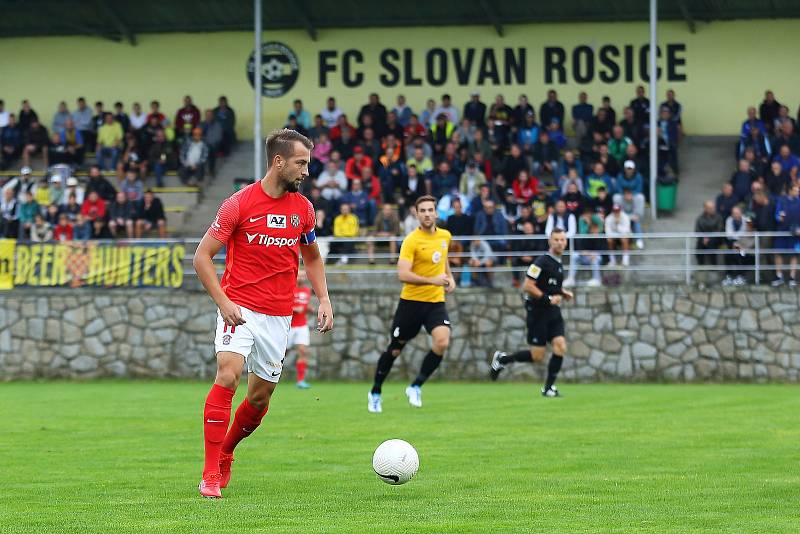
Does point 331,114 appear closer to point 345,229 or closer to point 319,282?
point 345,229

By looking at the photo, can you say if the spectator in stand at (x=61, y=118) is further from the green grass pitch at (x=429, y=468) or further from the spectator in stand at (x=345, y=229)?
the green grass pitch at (x=429, y=468)

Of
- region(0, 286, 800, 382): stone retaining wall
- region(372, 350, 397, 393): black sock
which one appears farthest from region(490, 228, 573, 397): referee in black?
region(0, 286, 800, 382): stone retaining wall

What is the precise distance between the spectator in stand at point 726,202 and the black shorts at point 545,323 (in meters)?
7.57

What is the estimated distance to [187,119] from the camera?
31.4 metres

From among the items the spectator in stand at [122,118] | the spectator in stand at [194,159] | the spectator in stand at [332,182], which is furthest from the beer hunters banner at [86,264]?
the spectator in stand at [122,118]

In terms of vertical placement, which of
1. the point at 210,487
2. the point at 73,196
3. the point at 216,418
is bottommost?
the point at 210,487

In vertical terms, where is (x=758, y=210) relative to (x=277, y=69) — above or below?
below

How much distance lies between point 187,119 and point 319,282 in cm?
2248

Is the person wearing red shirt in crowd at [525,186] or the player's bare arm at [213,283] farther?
the person wearing red shirt in crowd at [525,186]

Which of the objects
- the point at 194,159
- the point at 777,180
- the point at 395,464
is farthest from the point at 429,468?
the point at 194,159

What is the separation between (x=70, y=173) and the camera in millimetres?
30172

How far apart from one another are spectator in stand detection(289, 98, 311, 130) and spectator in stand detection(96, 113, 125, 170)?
12.2 feet

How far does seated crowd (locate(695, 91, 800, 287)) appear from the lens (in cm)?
2441

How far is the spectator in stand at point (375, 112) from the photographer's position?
29.7m
